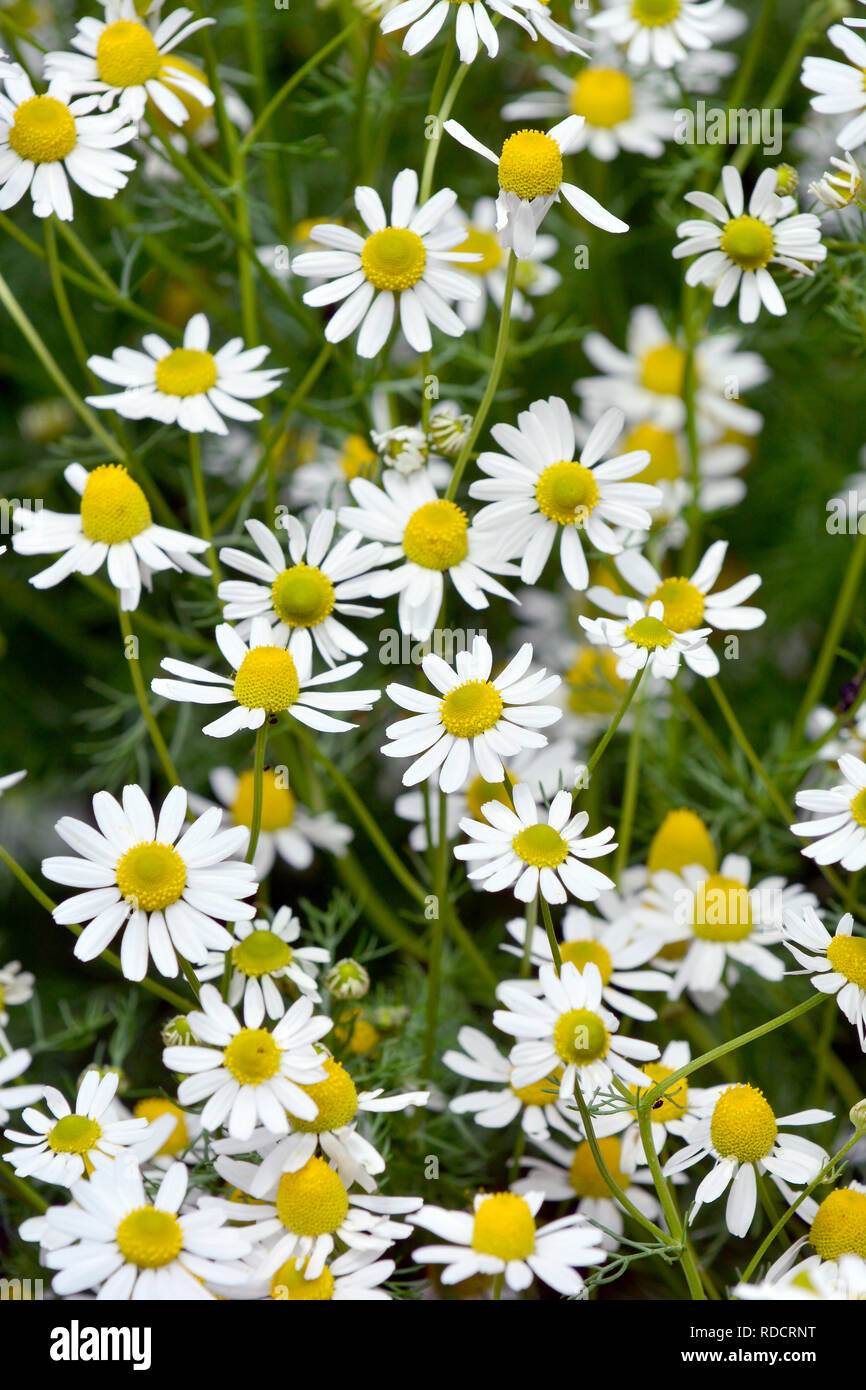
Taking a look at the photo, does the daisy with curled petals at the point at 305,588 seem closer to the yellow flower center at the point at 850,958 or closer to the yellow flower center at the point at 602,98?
the yellow flower center at the point at 850,958

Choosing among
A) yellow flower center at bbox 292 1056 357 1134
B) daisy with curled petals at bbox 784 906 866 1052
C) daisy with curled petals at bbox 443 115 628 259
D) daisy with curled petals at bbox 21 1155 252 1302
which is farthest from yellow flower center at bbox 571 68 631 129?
daisy with curled petals at bbox 21 1155 252 1302

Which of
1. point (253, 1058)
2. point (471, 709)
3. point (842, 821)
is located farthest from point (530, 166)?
point (253, 1058)

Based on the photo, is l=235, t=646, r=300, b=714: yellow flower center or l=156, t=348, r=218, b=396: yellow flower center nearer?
l=235, t=646, r=300, b=714: yellow flower center

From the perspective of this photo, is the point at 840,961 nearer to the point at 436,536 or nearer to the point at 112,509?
the point at 436,536

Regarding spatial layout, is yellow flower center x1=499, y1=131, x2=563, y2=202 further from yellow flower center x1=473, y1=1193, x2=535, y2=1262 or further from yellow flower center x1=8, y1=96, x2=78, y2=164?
yellow flower center x1=473, y1=1193, x2=535, y2=1262

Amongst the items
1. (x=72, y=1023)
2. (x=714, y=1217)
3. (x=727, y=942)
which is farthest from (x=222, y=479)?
(x=714, y=1217)
